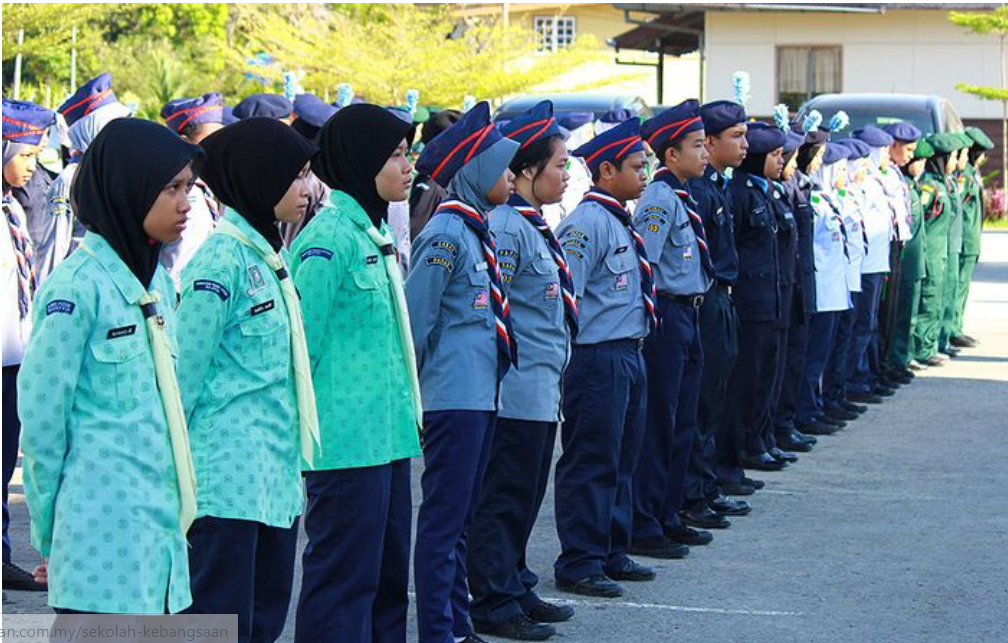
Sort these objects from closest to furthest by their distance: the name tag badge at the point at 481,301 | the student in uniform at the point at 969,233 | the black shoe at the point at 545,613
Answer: the name tag badge at the point at 481,301 → the black shoe at the point at 545,613 → the student in uniform at the point at 969,233

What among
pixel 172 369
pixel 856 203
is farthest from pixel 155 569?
pixel 856 203

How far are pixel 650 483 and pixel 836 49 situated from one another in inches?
1476

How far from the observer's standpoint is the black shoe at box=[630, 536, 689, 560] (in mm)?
8305

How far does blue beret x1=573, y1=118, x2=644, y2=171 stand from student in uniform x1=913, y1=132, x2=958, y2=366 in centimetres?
821

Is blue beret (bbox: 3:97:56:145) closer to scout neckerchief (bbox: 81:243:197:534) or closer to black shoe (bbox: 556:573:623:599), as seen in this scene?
black shoe (bbox: 556:573:623:599)

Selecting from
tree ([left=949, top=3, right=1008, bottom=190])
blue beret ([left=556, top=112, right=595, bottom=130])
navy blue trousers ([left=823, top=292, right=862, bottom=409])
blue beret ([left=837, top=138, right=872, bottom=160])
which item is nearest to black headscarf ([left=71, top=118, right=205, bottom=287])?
navy blue trousers ([left=823, top=292, right=862, bottom=409])

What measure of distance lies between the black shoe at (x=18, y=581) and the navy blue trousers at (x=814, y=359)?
20.8ft

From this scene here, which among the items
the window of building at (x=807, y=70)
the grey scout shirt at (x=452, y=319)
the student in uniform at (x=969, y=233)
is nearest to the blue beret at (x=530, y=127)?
the grey scout shirt at (x=452, y=319)

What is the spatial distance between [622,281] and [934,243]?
880cm

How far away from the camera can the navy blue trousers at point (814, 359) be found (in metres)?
12.4

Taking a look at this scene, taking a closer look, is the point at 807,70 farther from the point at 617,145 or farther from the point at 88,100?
the point at 617,145

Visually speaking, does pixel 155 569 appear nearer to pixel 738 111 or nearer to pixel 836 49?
pixel 738 111

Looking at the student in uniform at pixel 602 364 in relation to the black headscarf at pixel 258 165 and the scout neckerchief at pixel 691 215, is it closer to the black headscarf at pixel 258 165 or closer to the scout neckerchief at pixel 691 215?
the scout neckerchief at pixel 691 215

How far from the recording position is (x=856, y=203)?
44.2 feet
